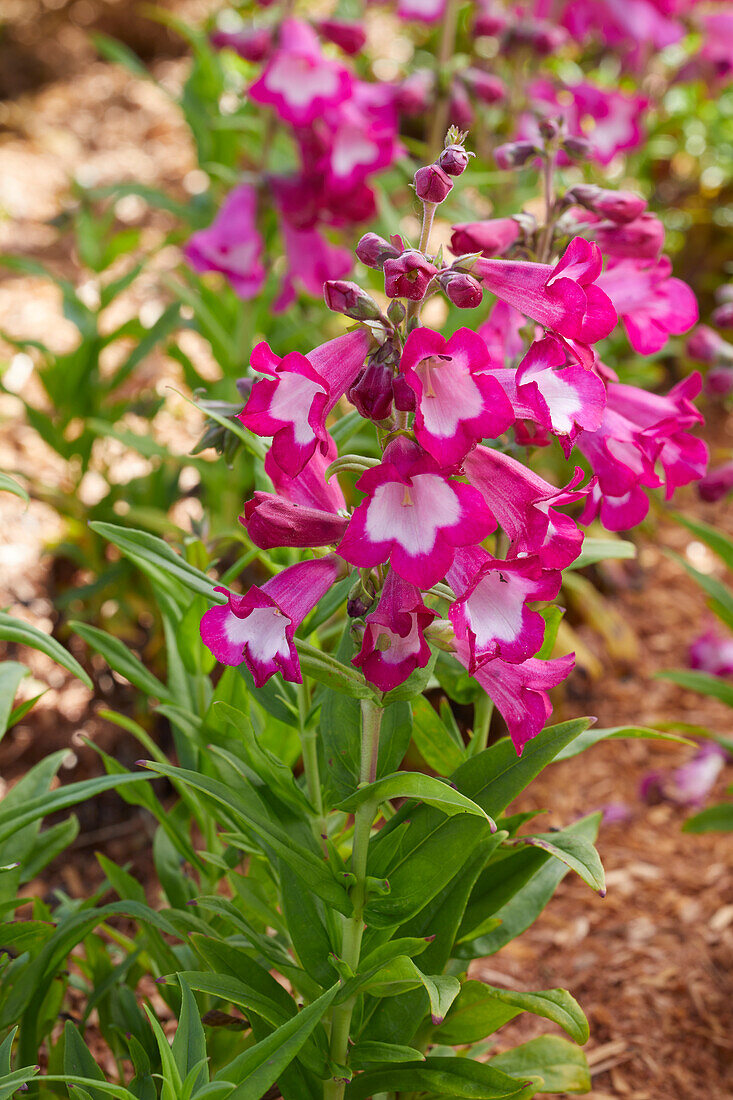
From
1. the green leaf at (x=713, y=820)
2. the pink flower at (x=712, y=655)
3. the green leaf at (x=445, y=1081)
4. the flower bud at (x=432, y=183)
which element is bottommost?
the pink flower at (x=712, y=655)

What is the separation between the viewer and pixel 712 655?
7.29ft

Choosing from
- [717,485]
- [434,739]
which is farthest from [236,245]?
[434,739]

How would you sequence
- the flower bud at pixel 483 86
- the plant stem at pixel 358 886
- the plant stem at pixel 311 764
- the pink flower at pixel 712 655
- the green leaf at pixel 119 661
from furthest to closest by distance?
the flower bud at pixel 483 86
the pink flower at pixel 712 655
the green leaf at pixel 119 661
the plant stem at pixel 311 764
the plant stem at pixel 358 886

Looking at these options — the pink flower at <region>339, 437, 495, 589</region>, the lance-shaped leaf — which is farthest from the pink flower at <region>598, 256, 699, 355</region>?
the lance-shaped leaf

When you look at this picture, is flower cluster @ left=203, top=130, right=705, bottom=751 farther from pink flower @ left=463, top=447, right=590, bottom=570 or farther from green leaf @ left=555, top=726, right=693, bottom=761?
green leaf @ left=555, top=726, right=693, bottom=761

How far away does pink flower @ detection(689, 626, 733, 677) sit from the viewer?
2.21 meters

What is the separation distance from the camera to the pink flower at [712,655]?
221 cm

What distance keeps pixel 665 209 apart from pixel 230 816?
10.2 feet

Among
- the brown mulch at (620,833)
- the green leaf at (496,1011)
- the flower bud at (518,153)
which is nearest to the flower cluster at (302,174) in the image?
the brown mulch at (620,833)

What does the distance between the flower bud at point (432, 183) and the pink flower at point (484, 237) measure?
22cm

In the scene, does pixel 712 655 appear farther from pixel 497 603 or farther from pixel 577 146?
pixel 497 603

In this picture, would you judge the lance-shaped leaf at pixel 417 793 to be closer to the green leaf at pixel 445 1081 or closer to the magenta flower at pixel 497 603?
the magenta flower at pixel 497 603

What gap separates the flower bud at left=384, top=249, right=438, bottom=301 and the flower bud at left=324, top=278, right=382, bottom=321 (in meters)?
0.04

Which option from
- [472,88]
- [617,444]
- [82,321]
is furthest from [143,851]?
[472,88]
